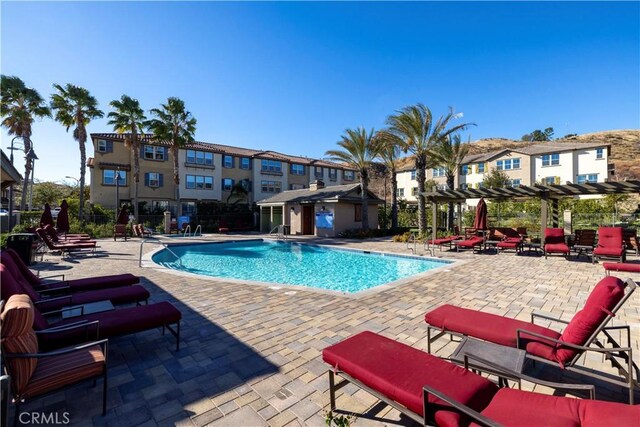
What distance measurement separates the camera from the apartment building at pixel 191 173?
90.5ft

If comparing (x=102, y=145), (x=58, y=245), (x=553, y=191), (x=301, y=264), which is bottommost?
(x=301, y=264)

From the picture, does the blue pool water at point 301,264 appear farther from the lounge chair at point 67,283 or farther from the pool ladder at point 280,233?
the lounge chair at point 67,283

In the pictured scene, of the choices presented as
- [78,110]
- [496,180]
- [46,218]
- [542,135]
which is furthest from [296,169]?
[542,135]

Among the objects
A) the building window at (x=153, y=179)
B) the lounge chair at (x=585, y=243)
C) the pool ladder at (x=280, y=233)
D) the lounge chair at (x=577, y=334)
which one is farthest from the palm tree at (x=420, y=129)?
the building window at (x=153, y=179)

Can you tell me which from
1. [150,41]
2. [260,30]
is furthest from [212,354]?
[260,30]

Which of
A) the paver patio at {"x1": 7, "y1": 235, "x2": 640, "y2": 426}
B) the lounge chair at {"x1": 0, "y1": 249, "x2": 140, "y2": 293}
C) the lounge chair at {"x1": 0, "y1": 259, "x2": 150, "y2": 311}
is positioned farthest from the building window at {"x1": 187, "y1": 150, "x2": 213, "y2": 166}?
the lounge chair at {"x1": 0, "y1": 259, "x2": 150, "y2": 311}

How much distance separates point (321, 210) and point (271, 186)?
50.8 feet

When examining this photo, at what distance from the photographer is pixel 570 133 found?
8394 cm

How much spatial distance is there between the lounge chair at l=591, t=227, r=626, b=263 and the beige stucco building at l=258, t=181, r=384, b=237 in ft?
47.9

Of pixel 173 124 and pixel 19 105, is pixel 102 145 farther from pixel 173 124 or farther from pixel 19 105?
pixel 173 124

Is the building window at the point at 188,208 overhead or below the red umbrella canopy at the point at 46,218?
overhead

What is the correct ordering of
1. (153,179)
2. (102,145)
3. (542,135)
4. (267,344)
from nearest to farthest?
(267,344)
(102,145)
(153,179)
(542,135)

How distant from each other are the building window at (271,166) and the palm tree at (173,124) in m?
11.0

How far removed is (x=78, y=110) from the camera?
2319cm
